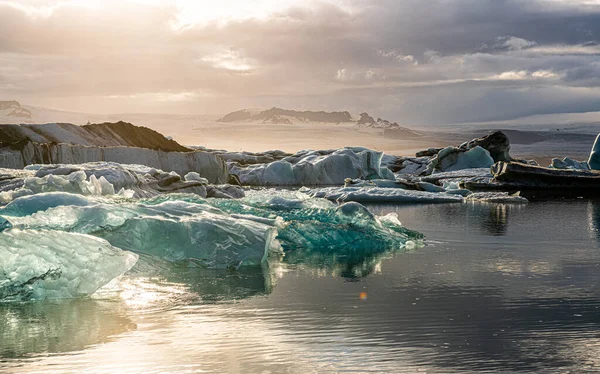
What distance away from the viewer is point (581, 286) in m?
6.80

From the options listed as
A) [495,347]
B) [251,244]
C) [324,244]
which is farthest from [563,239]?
[495,347]

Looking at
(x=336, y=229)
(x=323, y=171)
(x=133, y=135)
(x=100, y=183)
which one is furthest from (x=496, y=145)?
(x=336, y=229)

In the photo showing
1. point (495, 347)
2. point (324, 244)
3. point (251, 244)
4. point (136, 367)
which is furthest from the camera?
point (324, 244)

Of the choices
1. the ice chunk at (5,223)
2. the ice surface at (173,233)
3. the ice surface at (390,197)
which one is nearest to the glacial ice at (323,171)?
the ice surface at (390,197)

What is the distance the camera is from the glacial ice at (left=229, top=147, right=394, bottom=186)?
3719 cm

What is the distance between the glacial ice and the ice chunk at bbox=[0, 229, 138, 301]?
30.6m

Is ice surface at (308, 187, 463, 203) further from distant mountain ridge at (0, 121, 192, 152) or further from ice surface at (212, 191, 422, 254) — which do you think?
distant mountain ridge at (0, 121, 192, 152)

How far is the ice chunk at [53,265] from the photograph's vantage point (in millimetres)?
5957

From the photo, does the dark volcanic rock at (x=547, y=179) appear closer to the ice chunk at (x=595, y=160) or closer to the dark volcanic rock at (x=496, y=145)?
the ice chunk at (x=595, y=160)

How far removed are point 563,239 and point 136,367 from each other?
29.4 feet

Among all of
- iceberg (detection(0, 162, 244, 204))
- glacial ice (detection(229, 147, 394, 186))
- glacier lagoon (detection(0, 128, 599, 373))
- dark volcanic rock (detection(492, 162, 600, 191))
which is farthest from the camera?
glacial ice (detection(229, 147, 394, 186))

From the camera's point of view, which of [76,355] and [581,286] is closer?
[76,355]

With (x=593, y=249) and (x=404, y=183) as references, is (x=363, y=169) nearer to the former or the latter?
(x=404, y=183)

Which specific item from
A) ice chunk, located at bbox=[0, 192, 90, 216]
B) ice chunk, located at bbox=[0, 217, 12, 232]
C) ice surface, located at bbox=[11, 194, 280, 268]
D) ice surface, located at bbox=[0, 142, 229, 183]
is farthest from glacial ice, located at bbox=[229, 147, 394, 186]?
ice chunk, located at bbox=[0, 217, 12, 232]
